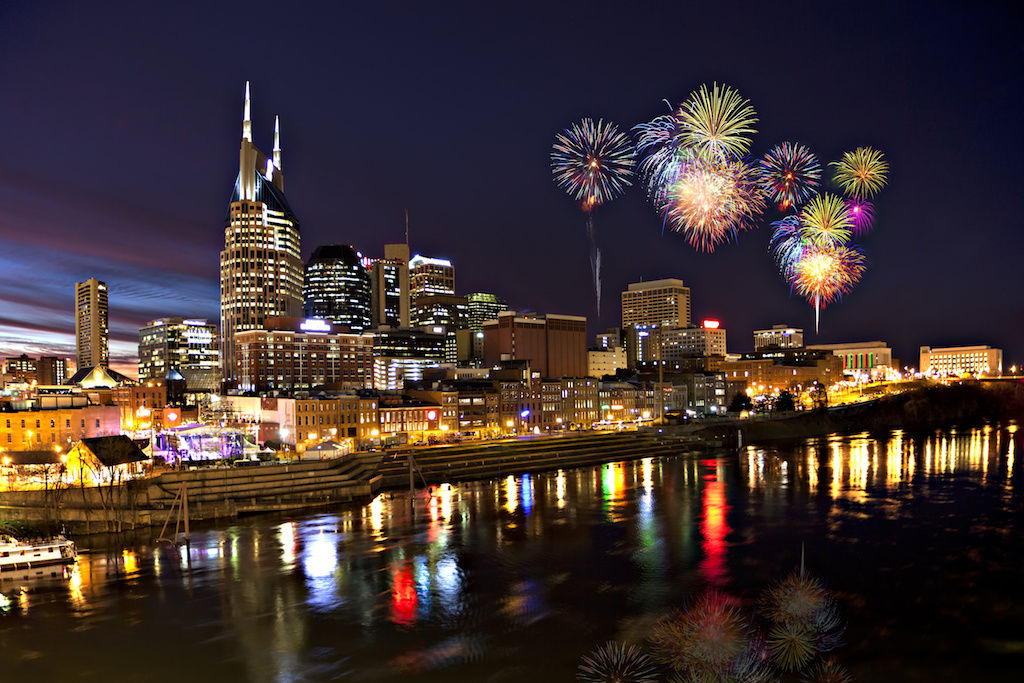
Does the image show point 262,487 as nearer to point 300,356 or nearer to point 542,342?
point 300,356

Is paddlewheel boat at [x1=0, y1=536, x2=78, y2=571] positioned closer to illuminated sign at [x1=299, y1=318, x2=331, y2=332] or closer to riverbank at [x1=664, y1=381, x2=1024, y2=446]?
riverbank at [x1=664, y1=381, x2=1024, y2=446]

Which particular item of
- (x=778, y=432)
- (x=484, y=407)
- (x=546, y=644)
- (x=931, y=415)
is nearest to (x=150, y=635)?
(x=546, y=644)

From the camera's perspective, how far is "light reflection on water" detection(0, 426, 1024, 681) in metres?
25.2

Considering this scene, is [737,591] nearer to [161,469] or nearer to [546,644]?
[546,644]

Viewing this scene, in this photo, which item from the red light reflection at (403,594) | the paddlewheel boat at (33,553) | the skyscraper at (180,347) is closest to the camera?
the red light reflection at (403,594)

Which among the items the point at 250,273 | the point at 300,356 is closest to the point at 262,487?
the point at 300,356

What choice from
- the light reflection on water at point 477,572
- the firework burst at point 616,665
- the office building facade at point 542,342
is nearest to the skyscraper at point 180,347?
the office building facade at point 542,342

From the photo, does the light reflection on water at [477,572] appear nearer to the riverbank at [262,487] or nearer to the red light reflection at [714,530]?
the red light reflection at [714,530]

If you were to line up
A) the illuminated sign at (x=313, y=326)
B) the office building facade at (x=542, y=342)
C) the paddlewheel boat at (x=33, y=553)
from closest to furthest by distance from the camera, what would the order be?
the paddlewheel boat at (x=33, y=553)
the illuminated sign at (x=313, y=326)
the office building facade at (x=542, y=342)

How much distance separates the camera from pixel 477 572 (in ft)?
113

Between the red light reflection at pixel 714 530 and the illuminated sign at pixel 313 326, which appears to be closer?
the red light reflection at pixel 714 530

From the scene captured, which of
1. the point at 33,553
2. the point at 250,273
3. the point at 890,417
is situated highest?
the point at 250,273

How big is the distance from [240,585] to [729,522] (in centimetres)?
3097

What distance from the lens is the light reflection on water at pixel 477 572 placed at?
992 inches
